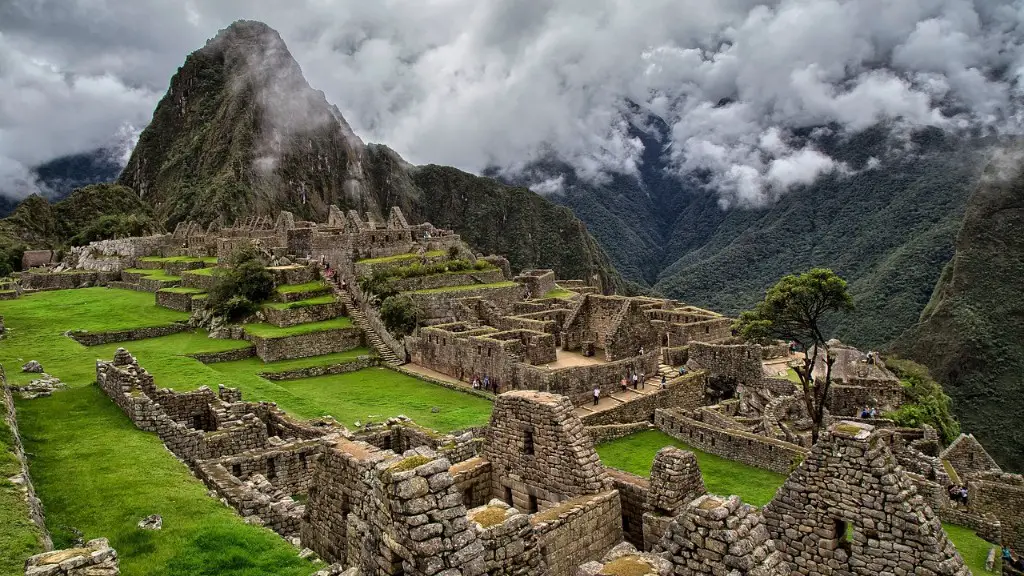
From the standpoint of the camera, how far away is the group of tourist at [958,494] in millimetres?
15858

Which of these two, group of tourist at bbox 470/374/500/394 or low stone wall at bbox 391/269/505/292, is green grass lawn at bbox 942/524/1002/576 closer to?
group of tourist at bbox 470/374/500/394

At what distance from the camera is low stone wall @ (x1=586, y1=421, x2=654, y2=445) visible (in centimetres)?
1612

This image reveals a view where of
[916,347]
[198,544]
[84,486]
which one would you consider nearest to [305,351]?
[84,486]

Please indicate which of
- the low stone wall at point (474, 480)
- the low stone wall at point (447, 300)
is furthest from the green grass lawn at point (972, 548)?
the low stone wall at point (447, 300)

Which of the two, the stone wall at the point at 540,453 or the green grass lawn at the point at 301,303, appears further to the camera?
the green grass lawn at the point at 301,303

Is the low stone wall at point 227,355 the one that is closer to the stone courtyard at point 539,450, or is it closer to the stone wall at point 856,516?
the stone courtyard at point 539,450

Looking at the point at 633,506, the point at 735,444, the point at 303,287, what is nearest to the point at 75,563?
the point at 633,506

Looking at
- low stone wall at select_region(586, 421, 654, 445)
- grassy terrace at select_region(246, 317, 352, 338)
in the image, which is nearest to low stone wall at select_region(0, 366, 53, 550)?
low stone wall at select_region(586, 421, 654, 445)

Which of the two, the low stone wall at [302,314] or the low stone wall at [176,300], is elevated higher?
the low stone wall at [176,300]

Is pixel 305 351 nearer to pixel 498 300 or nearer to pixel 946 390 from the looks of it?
pixel 498 300

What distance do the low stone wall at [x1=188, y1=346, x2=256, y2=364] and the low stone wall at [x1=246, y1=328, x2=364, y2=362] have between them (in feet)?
1.08

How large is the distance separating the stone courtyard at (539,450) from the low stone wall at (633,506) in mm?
21

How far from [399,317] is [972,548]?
71.3ft

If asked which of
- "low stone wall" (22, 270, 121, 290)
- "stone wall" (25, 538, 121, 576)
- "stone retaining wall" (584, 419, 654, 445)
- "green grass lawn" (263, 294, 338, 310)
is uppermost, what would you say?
"low stone wall" (22, 270, 121, 290)
